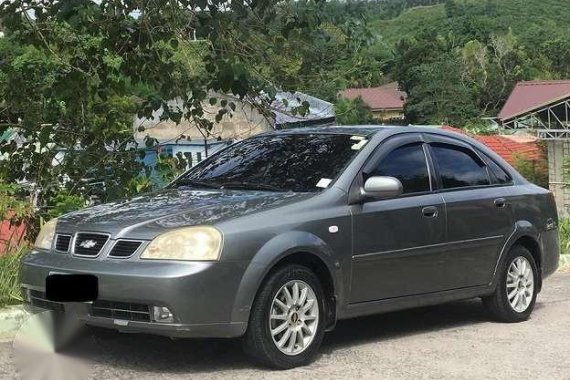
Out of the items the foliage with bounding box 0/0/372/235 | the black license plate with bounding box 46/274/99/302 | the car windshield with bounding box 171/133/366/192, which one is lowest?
the black license plate with bounding box 46/274/99/302

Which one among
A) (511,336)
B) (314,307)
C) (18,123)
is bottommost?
(511,336)

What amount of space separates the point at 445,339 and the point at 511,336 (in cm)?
59

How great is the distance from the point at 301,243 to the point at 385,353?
3.88 feet

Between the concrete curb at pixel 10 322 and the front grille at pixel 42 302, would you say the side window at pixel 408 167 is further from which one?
the concrete curb at pixel 10 322

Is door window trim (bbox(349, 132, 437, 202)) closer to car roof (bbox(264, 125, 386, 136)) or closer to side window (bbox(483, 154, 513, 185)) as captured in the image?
car roof (bbox(264, 125, 386, 136))

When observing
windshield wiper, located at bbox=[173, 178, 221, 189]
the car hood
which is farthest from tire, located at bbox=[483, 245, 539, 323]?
windshield wiper, located at bbox=[173, 178, 221, 189]

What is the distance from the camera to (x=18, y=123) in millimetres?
8953

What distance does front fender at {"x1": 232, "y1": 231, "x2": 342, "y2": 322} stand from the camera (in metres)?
5.07

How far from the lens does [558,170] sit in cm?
2414

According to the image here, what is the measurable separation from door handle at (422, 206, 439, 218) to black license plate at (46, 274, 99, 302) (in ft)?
8.50

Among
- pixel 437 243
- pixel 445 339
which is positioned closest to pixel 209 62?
pixel 437 243

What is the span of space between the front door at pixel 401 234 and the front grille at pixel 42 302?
1.96 m

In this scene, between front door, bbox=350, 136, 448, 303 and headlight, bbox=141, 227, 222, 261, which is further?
front door, bbox=350, 136, 448, 303

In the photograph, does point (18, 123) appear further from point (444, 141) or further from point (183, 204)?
point (444, 141)
